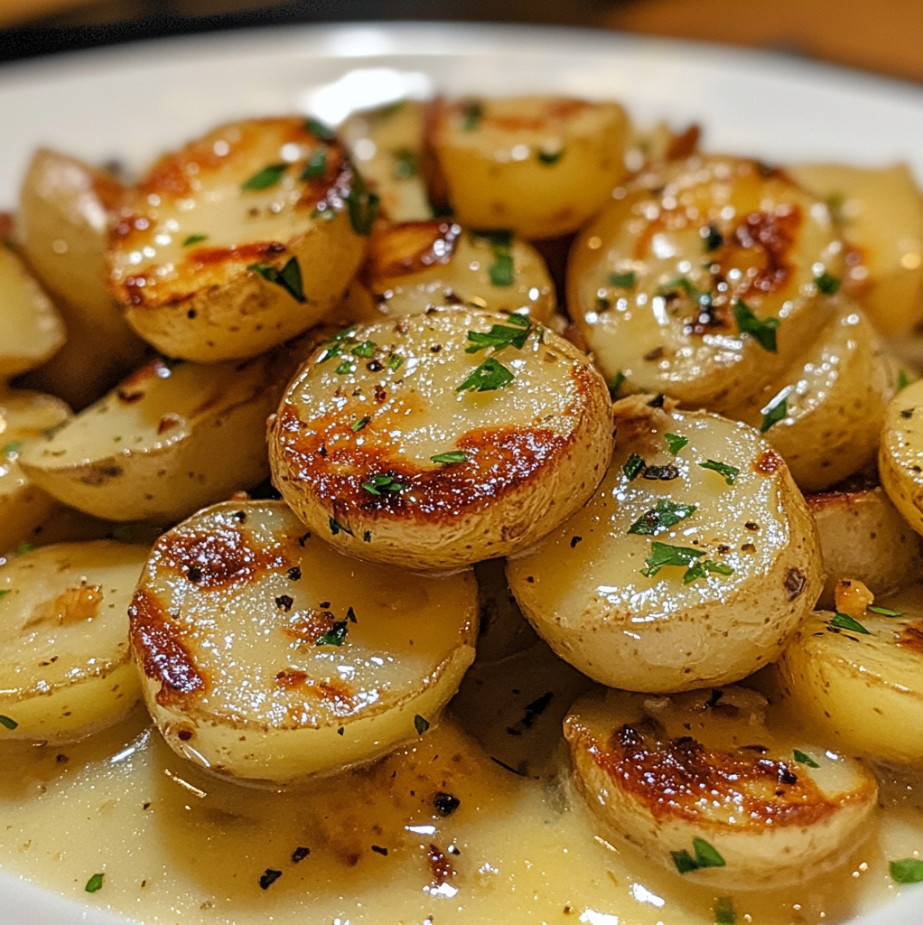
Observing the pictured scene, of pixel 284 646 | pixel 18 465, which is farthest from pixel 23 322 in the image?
pixel 284 646

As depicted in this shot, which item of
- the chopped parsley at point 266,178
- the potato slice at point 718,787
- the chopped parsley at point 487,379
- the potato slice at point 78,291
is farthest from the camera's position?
the potato slice at point 78,291

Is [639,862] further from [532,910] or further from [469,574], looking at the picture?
[469,574]

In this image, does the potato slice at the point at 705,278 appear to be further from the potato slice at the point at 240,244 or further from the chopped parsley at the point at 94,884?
the chopped parsley at the point at 94,884

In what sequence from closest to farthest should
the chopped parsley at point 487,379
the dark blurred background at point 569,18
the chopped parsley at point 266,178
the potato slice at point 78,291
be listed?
Result: the chopped parsley at point 487,379 < the chopped parsley at point 266,178 < the potato slice at point 78,291 < the dark blurred background at point 569,18

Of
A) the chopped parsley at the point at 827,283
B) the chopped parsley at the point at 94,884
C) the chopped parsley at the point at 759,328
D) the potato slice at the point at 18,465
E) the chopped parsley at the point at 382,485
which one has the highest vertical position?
the chopped parsley at the point at 827,283

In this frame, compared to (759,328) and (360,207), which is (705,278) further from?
(360,207)

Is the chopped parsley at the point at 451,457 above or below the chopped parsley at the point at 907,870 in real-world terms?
above

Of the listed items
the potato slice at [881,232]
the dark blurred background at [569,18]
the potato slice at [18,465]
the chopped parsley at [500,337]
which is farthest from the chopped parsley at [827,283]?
the dark blurred background at [569,18]

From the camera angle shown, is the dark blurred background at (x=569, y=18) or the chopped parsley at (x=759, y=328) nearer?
the chopped parsley at (x=759, y=328)

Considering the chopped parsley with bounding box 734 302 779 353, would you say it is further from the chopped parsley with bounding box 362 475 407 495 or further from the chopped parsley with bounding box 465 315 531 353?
the chopped parsley with bounding box 362 475 407 495
